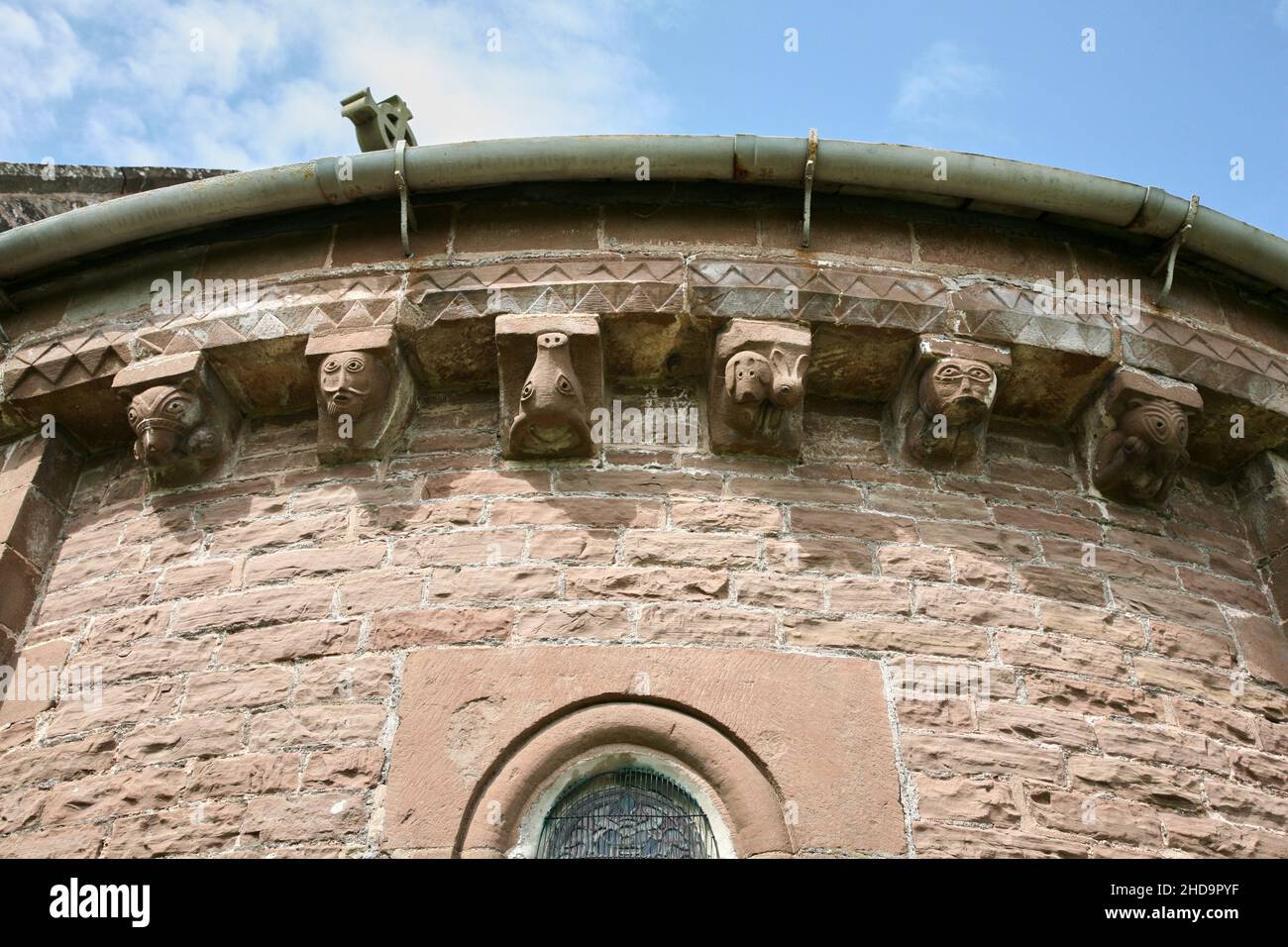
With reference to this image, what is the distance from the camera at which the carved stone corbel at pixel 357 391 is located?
4.64 meters

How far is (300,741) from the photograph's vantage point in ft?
12.9

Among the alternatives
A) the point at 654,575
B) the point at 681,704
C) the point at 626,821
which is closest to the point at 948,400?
the point at 654,575

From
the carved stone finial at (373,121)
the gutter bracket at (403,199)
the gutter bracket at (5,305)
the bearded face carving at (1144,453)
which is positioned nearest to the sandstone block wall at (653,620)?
the bearded face carving at (1144,453)

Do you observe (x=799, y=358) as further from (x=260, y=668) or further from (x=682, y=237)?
(x=260, y=668)

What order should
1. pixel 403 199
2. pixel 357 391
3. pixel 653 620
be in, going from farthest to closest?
pixel 403 199 → pixel 357 391 → pixel 653 620

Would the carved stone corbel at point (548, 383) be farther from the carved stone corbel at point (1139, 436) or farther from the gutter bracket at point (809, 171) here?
the carved stone corbel at point (1139, 436)

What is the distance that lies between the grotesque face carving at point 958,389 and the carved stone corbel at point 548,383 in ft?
3.87

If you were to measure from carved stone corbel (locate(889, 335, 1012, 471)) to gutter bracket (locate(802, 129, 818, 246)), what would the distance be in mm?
609

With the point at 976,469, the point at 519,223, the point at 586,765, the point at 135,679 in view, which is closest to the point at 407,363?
the point at 519,223

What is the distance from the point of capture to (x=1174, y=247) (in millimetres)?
5059

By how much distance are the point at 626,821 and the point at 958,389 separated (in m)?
1.92

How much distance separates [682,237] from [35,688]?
2.78 m

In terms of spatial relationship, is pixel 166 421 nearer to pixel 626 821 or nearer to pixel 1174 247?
pixel 626 821

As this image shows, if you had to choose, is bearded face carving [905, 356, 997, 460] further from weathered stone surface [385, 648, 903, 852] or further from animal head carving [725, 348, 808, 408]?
weathered stone surface [385, 648, 903, 852]
